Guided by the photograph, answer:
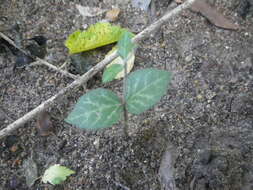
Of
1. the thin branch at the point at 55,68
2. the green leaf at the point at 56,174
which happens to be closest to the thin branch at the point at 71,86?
the thin branch at the point at 55,68

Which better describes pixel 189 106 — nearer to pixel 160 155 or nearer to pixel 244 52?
pixel 160 155

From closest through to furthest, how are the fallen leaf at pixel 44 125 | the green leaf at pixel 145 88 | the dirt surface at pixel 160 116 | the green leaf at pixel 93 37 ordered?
the green leaf at pixel 145 88, the dirt surface at pixel 160 116, the fallen leaf at pixel 44 125, the green leaf at pixel 93 37

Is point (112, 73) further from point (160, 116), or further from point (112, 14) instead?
point (112, 14)

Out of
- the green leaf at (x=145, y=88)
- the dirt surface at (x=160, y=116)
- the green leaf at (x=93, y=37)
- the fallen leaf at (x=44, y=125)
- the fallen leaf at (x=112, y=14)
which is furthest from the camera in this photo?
the fallen leaf at (x=112, y=14)

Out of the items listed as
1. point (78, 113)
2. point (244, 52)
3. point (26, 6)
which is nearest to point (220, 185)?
point (78, 113)

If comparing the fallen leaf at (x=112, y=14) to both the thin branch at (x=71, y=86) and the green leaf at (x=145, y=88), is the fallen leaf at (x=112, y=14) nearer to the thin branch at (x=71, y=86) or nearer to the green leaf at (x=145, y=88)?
the thin branch at (x=71, y=86)

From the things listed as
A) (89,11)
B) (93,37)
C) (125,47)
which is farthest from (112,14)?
(125,47)
